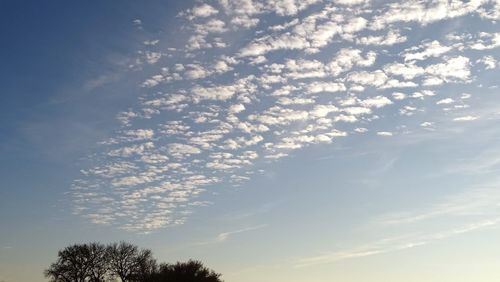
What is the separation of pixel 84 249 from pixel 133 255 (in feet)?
30.8

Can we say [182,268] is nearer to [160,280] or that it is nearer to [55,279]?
[160,280]

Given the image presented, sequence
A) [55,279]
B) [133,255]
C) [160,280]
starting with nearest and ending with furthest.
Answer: [160,280] → [55,279] → [133,255]

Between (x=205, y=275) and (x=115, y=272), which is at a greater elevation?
(x=115, y=272)

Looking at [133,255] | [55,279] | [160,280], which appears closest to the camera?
[160,280]

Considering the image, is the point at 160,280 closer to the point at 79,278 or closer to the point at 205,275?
the point at 205,275

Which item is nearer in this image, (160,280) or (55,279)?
(160,280)

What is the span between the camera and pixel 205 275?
75.8 metres

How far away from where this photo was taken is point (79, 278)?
306ft

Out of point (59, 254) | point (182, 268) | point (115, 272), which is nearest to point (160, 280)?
point (182, 268)

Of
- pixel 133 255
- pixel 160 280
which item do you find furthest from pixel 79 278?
pixel 160 280

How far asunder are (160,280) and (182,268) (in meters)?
3.73

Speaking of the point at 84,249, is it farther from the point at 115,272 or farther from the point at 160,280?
the point at 160,280

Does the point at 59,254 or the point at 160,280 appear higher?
the point at 59,254

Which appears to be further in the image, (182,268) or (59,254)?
(59,254)
